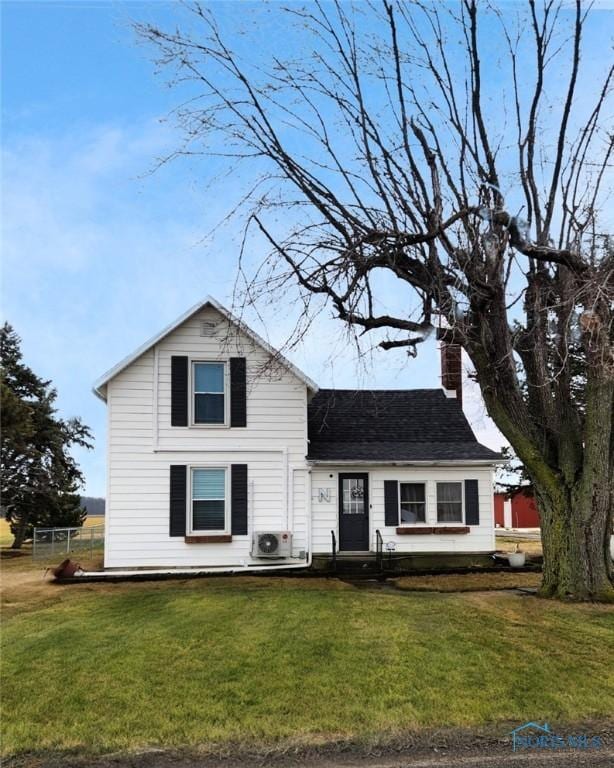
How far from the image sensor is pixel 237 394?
1502 cm

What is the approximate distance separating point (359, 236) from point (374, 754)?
24.7ft

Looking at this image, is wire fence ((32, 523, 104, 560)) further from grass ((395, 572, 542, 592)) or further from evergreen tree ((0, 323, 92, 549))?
grass ((395, 572, 542, 592))

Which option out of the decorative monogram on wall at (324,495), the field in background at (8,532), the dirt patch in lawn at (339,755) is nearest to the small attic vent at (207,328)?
the decorative monogram on wall at (324,495)

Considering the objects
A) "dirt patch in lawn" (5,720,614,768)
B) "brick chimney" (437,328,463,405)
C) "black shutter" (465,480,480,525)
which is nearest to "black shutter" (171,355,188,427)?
"black shutter" (465,480,480,525)

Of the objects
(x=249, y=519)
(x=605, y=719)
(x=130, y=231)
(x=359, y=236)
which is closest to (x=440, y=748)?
(x=605, y=719)

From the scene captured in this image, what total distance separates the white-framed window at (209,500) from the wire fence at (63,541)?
4.83m

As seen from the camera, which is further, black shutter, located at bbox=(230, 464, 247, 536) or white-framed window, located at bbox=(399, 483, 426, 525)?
white-framed window, located at bbox=(399, 483, 426, 525)

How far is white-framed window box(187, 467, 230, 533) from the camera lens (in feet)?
48.0

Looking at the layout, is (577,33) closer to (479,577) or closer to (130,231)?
(130,231)

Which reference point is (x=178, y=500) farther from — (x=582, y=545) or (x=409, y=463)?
(x=582, y=545)

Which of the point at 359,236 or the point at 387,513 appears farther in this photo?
the point at 387,513

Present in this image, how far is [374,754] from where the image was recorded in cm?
461

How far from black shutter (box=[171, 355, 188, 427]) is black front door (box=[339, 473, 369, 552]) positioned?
4.06m

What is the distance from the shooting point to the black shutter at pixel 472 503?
15.4 m
